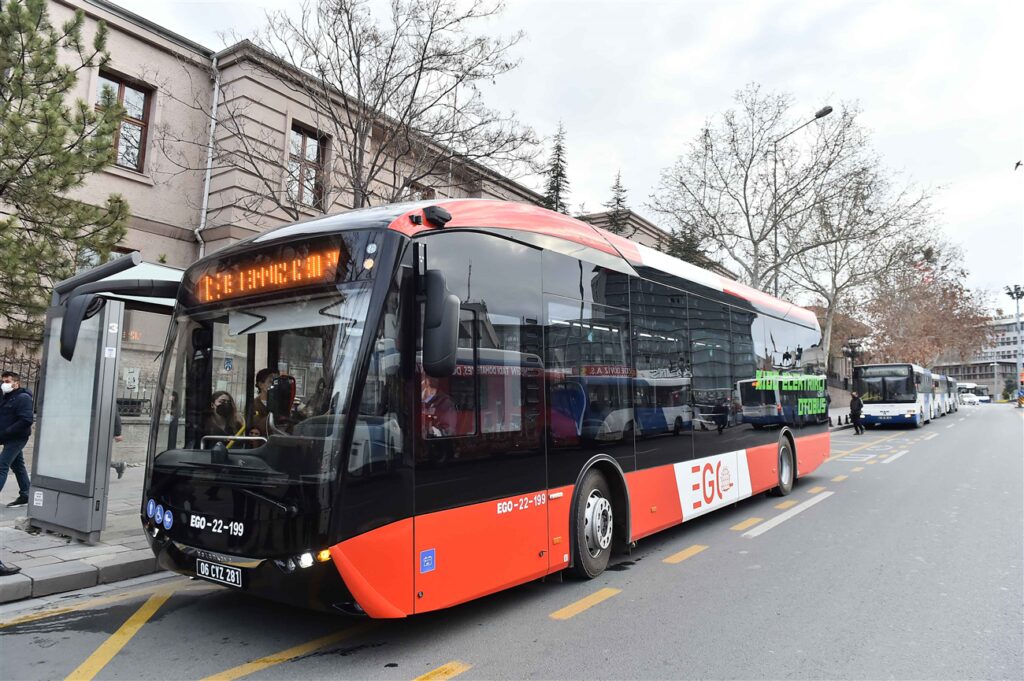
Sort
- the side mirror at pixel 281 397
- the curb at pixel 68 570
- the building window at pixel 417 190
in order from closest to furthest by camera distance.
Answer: the side mirror at pixel 281 397, the curb at pixel 68 570, the building window at pixel 417 190

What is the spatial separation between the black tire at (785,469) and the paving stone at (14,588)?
9.30 meters

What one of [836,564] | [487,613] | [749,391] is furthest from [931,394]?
[487,613]

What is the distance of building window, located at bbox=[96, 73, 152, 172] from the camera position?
47.9 feet

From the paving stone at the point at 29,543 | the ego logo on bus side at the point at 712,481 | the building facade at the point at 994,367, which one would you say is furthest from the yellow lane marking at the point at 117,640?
the building facade at the point at 994,367

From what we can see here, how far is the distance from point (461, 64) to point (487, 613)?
10.3m

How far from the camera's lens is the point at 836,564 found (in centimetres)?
624

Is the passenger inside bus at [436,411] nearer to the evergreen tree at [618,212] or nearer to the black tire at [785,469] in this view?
the black tire at [785,469]

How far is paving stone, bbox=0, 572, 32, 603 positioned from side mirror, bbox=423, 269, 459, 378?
4.13 metres

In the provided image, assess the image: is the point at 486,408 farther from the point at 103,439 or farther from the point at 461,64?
the point at 461,64

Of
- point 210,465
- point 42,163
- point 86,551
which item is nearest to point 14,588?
point 86,551

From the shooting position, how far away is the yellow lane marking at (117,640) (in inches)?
150

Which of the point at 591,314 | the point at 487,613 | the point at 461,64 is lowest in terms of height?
the point at 487,613

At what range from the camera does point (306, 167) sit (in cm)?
1539

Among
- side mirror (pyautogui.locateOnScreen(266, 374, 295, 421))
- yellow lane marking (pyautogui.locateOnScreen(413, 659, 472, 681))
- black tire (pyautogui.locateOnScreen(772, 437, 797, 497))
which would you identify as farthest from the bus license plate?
black tire (pyautogui.locateOnScreen(772, 437, 797, 497))
